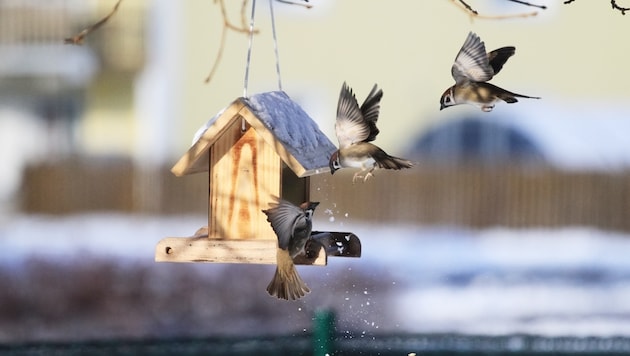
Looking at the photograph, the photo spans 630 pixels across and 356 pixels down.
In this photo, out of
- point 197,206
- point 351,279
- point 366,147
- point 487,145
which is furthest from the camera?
point 487,145

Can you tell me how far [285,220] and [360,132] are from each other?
0.96 ft

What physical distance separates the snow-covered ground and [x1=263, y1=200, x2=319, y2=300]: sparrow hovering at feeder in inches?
237

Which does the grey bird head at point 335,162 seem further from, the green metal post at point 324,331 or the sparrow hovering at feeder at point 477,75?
the green metal post at point 324,331

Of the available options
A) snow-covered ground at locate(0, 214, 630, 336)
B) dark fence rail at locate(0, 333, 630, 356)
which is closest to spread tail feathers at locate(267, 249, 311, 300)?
dark fence rail at locate(0, 333, 630, 356)

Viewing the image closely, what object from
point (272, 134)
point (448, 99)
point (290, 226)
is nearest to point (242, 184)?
point (272, 134)

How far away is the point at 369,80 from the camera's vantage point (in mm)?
10211

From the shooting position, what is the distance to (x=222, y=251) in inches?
100

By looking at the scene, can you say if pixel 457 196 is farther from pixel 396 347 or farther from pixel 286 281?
pixel 286 281

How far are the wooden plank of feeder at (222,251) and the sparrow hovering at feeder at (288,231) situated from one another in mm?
41

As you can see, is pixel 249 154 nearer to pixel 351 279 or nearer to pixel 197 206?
pixel 351 279

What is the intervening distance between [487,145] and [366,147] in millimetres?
8433

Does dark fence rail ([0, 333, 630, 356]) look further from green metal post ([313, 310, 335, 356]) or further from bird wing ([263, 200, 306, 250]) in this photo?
bird wing ([263, 200, 306, 250])

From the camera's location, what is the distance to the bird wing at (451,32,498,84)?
2.12 metres

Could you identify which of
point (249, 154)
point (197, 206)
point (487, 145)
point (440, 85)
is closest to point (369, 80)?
point (440, 85)
